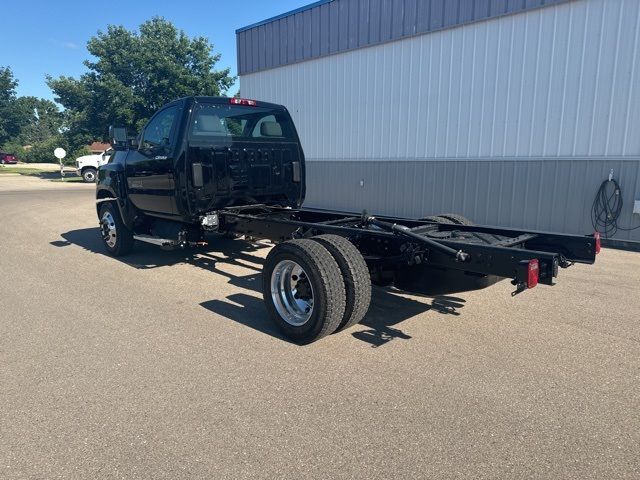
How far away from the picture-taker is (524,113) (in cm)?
988

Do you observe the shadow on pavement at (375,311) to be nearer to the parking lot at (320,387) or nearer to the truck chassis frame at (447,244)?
the parking lot at (320,387)

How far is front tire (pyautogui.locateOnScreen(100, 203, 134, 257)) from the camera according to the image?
7.52 meters

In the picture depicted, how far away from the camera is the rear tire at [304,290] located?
3.87 metres

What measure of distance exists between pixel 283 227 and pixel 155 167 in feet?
7.84

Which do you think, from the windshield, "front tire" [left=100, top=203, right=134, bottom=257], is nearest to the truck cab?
the windshield

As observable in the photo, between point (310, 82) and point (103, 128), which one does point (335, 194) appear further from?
point (103, 128)

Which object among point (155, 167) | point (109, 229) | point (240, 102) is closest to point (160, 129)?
point (155, 167)

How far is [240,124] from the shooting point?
6645 mm

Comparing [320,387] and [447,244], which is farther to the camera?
[447,244]

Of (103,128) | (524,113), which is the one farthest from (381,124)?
(103,128)

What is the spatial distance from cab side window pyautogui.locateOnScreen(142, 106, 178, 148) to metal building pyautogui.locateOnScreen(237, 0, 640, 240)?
22.5 feet

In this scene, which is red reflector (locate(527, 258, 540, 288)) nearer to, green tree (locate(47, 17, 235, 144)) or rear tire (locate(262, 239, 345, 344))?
rear tire (locate(262, 239, 345, 344))

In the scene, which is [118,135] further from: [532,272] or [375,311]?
[532,272]

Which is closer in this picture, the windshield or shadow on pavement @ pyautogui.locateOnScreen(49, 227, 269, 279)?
the windshield
